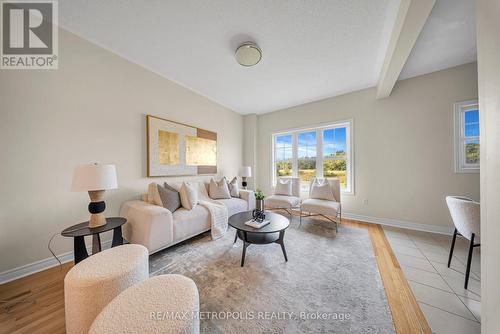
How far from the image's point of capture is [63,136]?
184 cm

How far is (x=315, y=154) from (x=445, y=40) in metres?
2.42

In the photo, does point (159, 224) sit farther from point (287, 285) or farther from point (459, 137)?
point (459, 137)

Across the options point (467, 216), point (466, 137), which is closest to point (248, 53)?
point (467, 216)

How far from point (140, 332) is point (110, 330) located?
4.8 inches

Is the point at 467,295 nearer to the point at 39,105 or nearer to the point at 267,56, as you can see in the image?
the point at 267,56

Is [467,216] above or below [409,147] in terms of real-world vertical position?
below

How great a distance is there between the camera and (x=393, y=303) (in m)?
1.32

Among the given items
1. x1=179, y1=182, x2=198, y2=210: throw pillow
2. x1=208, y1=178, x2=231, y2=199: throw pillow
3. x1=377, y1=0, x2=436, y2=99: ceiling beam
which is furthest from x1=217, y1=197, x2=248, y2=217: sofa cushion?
x1=377, y1=0, x2=436, y2=99: ceiling beam

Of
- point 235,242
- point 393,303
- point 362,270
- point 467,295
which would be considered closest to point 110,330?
point 235,242

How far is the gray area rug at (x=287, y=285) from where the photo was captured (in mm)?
1154

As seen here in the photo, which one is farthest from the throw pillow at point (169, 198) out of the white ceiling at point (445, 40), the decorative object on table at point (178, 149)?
the white ceiling at point (445, 40)

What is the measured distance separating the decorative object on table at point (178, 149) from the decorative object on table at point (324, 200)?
218cm

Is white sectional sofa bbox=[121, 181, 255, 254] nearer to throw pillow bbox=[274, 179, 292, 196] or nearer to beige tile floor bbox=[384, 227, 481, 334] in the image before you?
throw pillow bbox=[274, 179, 292, 196]

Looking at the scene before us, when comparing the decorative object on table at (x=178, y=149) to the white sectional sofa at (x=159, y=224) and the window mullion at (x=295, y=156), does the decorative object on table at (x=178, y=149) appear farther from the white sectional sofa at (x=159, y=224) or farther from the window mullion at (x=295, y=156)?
the window mullion at (x=295, y=156)
